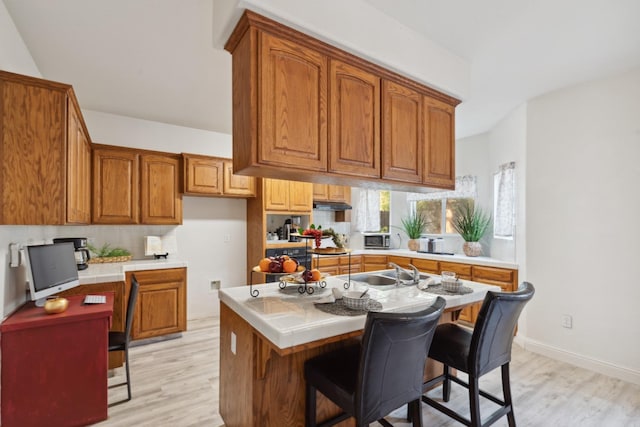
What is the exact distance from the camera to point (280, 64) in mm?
1638

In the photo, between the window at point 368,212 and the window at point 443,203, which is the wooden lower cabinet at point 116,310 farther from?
the window at point 443,203

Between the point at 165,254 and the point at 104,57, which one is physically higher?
the point at 104,57

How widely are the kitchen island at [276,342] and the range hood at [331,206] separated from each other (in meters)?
2.77

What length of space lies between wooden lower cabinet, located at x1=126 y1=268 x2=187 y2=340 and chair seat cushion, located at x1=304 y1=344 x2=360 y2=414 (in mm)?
2485

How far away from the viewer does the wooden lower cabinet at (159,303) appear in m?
3.36

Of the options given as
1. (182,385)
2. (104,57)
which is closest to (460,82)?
(104,57)

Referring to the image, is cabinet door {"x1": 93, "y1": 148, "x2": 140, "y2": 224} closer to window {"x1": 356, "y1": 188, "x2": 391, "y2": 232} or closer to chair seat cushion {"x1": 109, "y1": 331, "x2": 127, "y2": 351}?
chair seat cushion {"x1": 109, "y1": 331, "x2": 127, "y2": 351}

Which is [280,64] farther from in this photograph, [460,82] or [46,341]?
[46,341]

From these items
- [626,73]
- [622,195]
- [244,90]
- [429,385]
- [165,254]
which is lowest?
[429,385]

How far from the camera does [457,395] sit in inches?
95.6

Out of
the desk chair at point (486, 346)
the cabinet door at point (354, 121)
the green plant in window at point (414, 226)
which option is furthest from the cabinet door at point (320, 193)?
the desk chair at point (486, 346)

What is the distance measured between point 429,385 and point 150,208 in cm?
353

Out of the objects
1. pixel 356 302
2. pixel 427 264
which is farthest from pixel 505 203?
pixel 356 302

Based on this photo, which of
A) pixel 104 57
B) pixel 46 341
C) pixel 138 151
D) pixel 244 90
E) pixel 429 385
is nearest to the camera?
pixel 244 90
